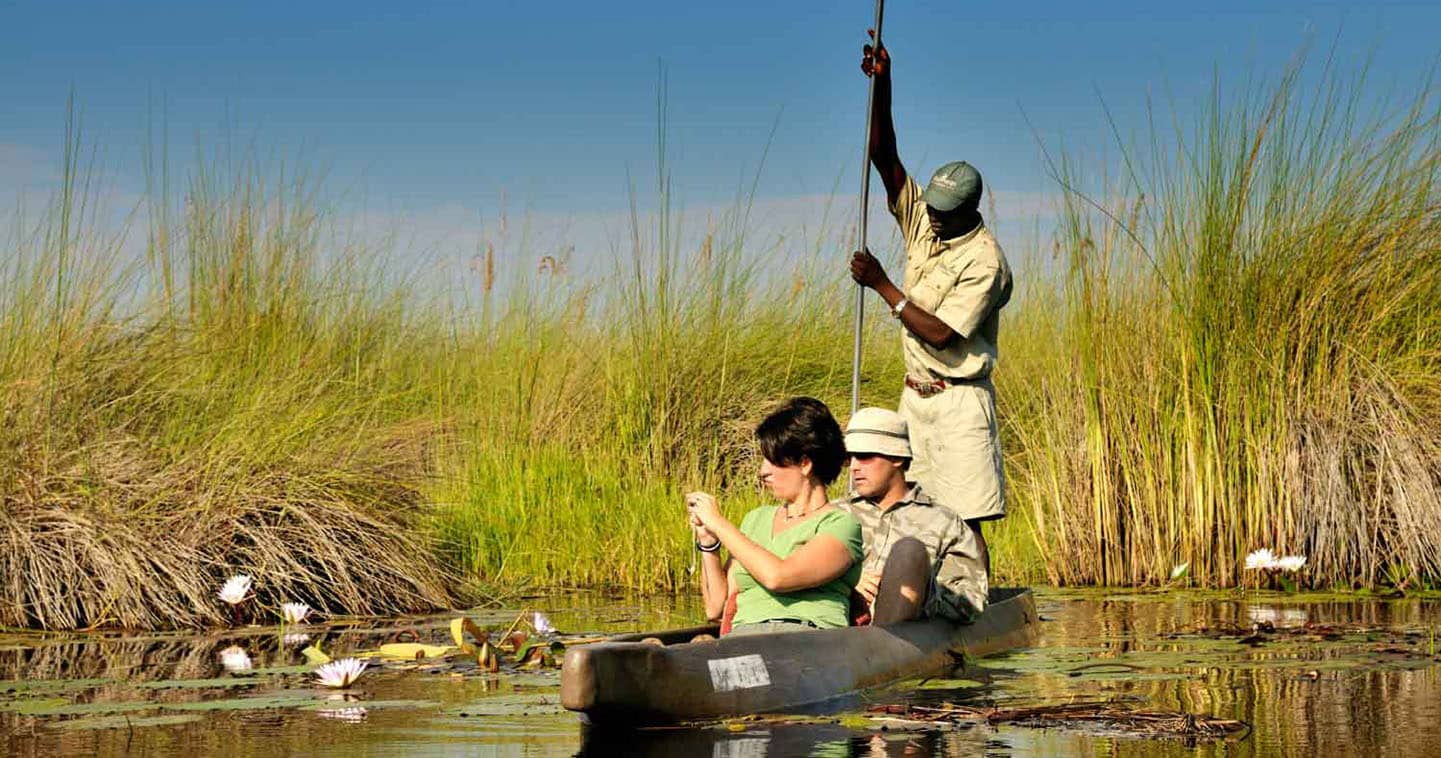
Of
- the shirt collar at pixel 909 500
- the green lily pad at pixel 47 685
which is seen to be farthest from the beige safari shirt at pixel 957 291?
the green lily pad at pixel 47 685

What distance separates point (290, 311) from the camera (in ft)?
45.8

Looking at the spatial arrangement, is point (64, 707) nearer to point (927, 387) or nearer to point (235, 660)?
point (235, 660)

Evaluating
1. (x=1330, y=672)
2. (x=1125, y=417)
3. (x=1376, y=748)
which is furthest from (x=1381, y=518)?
(x=1376, y=748)

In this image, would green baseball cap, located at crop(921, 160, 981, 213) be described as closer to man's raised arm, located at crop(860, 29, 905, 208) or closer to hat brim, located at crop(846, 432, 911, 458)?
man's raised arm, located at crop(860, 29, 905, 208)

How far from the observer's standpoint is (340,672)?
701 cm

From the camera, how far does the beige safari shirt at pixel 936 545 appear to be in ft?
25.6

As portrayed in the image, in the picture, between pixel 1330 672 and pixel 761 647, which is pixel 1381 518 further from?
pixel 761 647

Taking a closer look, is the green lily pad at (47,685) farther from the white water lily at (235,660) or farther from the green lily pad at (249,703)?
the green lily pad at (249,703)

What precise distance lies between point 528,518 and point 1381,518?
17.8ft

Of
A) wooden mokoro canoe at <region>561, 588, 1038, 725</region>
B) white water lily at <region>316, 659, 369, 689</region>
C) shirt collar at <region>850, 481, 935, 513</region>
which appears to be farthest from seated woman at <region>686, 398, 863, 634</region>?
white water lily at <region>316, 659, 369, 689</region>

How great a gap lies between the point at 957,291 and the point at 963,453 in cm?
75

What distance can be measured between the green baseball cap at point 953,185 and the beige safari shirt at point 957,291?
0.26 meters

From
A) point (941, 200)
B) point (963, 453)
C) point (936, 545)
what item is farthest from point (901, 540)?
point (941, 200)

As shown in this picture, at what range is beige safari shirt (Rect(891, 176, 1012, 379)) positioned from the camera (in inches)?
356
